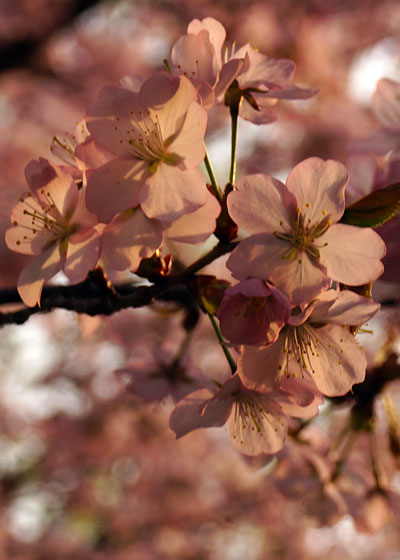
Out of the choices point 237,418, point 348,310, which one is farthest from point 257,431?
point 348,310

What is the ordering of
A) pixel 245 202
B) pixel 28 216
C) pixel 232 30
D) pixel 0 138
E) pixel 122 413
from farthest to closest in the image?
pixel 0 138, pixel 122 413, pixel 232 30, pixel 28 216, pixel 245 202

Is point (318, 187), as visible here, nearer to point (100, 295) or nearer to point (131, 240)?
point (131, 240)

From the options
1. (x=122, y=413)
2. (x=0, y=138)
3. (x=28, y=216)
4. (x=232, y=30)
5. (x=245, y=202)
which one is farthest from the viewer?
(x=0, y=138)

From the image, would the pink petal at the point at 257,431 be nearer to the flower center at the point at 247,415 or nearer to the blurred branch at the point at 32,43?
the flower center at the point at 247,415

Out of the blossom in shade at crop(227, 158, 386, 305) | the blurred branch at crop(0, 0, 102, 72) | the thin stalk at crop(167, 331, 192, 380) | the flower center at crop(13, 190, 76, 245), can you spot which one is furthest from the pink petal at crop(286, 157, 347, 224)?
the blurred branch at crop(0, 0, 102, 72)

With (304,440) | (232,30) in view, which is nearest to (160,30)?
(232,30)

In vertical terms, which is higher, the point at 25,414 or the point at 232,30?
the point at 232,30

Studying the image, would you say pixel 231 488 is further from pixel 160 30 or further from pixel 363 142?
pixel 363 142
